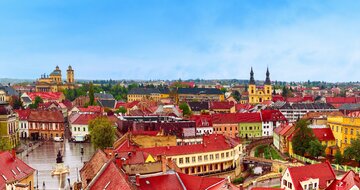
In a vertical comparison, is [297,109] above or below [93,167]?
below

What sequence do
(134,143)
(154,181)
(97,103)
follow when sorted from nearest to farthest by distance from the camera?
(154,181)
(134,143)
(97,103)

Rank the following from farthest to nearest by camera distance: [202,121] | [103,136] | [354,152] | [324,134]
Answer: [202,121] → [324,134] → [103,136] → [354,152]

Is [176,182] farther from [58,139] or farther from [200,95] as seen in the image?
[200,95]

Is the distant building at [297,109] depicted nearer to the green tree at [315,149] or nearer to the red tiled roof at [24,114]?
the green tree at [315,149]

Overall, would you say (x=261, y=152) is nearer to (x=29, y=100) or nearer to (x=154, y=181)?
(x=154, y=181)

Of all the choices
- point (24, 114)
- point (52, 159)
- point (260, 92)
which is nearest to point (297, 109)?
point (260, 92)

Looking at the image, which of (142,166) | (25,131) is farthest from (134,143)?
(25,131)

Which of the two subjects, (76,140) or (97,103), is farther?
(97,103)
